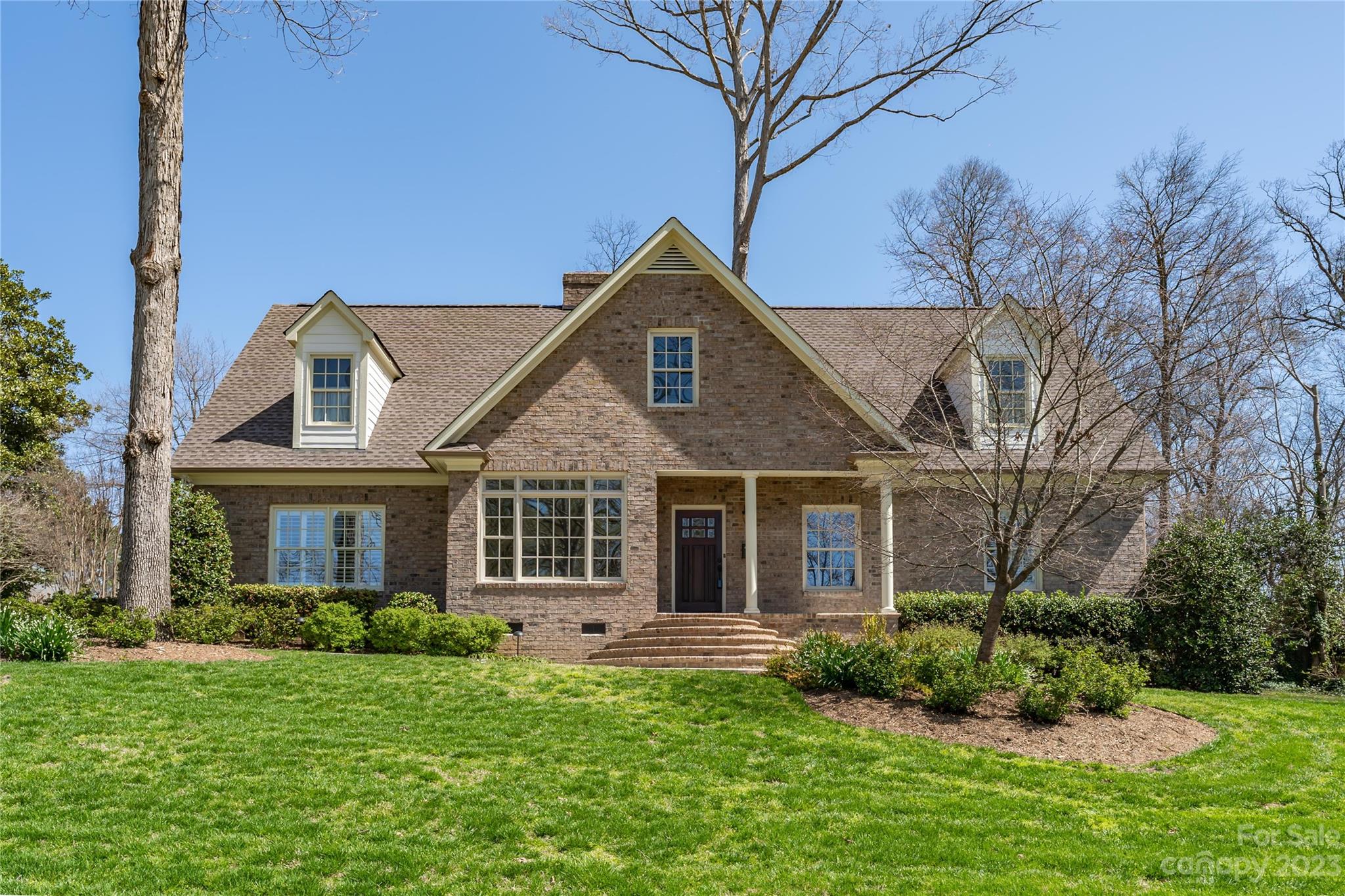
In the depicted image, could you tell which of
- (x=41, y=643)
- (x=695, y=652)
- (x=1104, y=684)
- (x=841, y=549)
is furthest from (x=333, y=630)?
(x=1104, y=684)

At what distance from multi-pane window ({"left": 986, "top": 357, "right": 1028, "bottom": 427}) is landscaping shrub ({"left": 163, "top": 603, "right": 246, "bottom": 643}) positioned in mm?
12581

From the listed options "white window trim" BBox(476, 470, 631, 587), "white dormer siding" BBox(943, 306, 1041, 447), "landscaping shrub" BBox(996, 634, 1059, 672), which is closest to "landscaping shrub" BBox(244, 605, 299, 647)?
"white window trim" BBox(476, 470, 631, 587)

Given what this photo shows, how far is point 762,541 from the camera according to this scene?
1878 cm

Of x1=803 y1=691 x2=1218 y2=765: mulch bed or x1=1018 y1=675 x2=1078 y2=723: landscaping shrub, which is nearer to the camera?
x1=803 y1=691 x2=1218 y2=765: mulch bed

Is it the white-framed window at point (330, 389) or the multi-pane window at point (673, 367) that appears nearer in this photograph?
the multi-pane window at point (673, 367)

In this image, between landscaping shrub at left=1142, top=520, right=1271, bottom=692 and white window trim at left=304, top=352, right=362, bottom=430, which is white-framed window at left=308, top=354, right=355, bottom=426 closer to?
white window trim at left=304, top=352, right=362, bottom=430

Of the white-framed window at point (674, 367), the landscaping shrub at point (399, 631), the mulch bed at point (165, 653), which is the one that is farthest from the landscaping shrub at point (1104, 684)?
the mulch bed at point (165, 653)

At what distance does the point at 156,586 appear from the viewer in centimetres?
1523

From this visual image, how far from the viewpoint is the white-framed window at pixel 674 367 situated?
18031 mm

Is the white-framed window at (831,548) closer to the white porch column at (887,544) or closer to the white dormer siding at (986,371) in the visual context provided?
the white porch column at (887,544)

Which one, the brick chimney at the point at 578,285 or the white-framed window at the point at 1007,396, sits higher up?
the brick chimney at the point at 578,285

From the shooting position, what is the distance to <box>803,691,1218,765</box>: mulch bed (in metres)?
10.8

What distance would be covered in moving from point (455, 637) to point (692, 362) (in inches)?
262

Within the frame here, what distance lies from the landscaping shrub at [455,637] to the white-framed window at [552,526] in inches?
61.6
